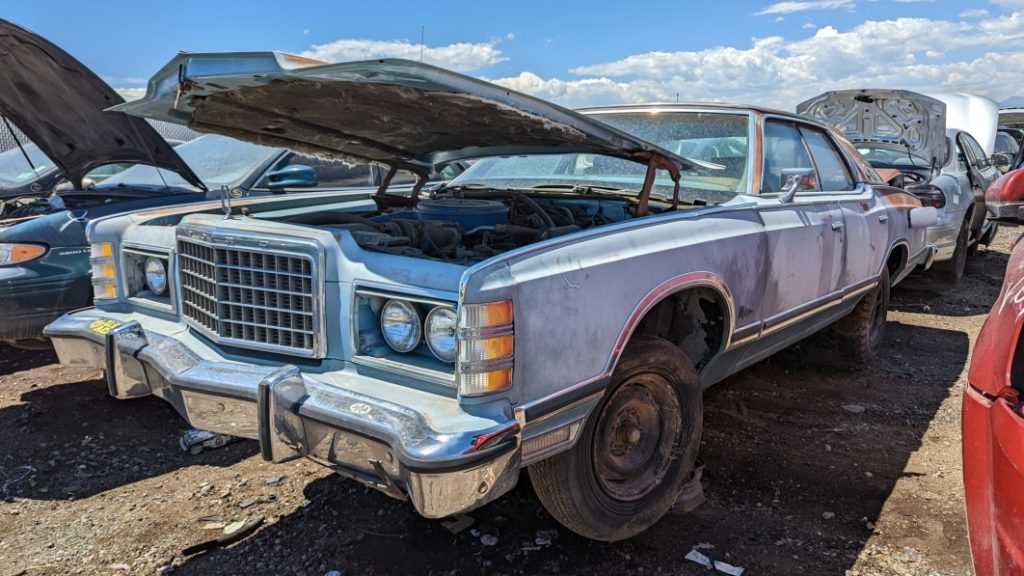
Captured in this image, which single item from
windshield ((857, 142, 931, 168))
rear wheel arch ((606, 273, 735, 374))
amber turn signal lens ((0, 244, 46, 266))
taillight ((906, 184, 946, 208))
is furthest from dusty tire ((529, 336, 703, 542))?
windshield ((857, 142, 931, 168))

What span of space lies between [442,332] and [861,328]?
12.0 feet

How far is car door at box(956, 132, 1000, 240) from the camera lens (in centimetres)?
812

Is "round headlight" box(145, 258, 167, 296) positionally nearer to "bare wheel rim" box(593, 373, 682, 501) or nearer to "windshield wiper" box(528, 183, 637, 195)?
"windshield wiper" box(528, 183, 637, 195)

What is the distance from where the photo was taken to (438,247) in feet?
9.78

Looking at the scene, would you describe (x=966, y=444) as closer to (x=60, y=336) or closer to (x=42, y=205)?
(x=60, y=336)

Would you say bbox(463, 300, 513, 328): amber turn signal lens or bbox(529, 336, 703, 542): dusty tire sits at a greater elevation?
bbox(463, 300, 513, 328): amber turn signal lens

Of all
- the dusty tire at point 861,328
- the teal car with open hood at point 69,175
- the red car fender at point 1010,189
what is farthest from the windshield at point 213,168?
the red car fender at point 1010,189

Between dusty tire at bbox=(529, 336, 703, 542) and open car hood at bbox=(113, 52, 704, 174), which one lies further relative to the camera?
dusty tire at bbox=(529, 336, 703, 542)

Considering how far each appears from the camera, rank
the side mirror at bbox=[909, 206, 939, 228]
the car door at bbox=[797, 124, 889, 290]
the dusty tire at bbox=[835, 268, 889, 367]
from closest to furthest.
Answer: the car door at bbox=[797, 124, 889, 290]
the dusty tire at bbox=[835, 268, 889, 367]
the side mirror at bbox=[909, 206, 939, 228]

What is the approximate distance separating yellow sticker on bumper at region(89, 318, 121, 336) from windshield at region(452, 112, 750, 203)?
2.01 meters

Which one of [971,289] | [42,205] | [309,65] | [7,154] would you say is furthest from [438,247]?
[971,289]

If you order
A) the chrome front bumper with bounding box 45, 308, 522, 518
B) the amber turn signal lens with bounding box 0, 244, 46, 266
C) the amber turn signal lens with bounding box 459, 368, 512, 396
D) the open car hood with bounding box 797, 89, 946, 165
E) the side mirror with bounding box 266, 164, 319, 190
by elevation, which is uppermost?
the open car hood with bounding box 797, 89, 946, 165

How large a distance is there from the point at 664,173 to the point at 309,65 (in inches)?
79.7

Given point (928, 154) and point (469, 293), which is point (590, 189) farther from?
point (928, 154)
